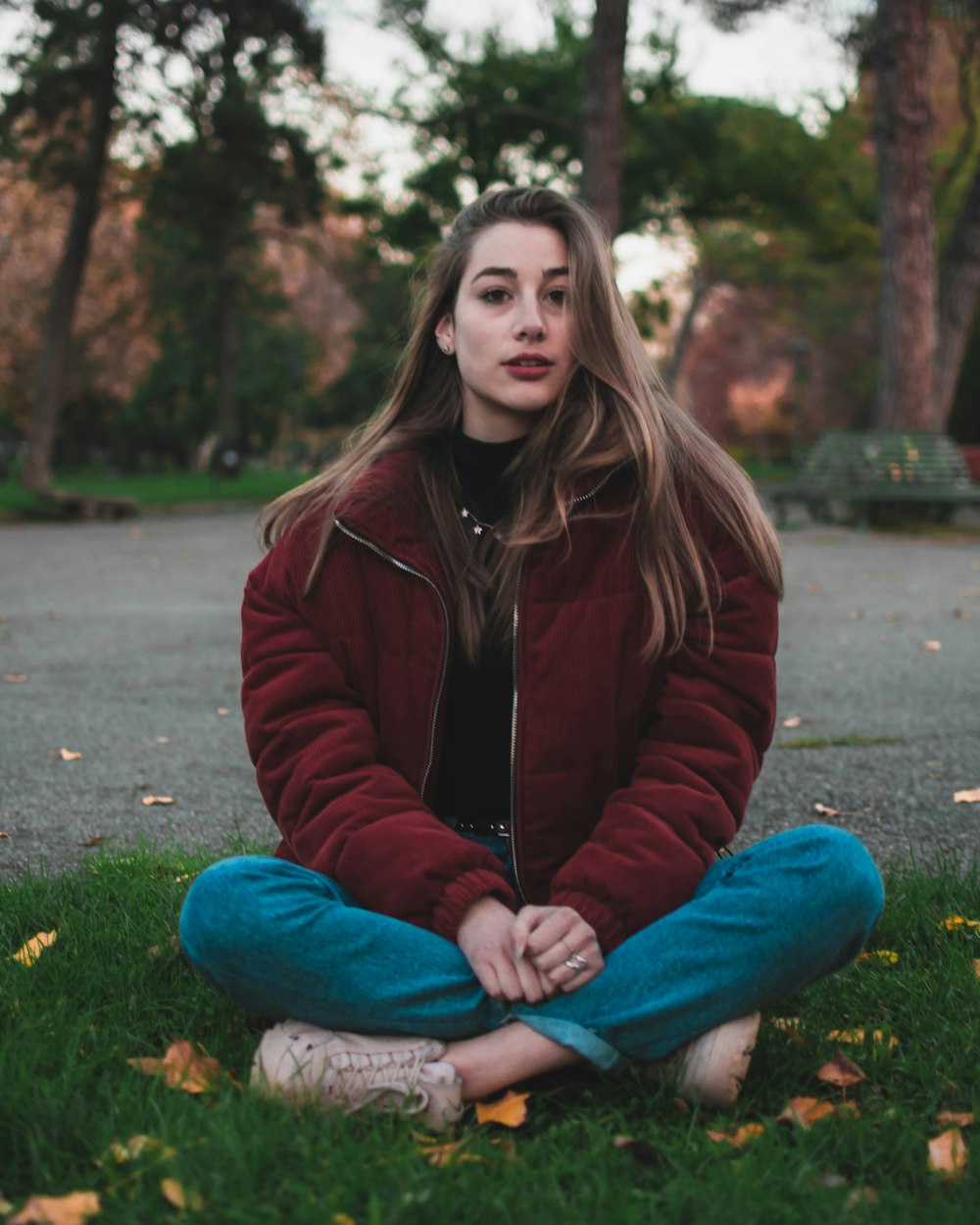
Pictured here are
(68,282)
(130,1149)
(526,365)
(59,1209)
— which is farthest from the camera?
(68,282)

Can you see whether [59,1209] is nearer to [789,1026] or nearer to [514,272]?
[789,1026]

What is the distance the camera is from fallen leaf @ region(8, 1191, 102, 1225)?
1830mm

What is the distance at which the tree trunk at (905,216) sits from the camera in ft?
49.2

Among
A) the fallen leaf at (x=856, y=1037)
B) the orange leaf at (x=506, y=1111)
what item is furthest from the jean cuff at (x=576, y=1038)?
the fallen leaf at (x=856, y=1037)

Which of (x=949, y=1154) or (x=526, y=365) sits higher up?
(x=526, y=365)

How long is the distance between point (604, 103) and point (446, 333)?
16.1 metres

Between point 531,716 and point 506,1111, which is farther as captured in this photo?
point 531,716

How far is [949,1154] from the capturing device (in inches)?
81.9

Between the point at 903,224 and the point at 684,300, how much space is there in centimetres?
3410

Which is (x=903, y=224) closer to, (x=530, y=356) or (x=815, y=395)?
(x=530, y=356)

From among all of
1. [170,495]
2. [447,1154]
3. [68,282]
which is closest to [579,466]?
[447,1154]

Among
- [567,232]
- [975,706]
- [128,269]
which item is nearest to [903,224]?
[975,706]

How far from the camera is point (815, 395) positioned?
4616cm

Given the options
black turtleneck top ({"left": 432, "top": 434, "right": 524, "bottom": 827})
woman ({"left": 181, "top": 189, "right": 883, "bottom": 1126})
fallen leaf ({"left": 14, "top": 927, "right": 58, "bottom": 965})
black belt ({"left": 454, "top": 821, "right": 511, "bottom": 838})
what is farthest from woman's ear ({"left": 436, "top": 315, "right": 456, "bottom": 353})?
fallen leaf ({"left": 14, "top": 927, "right": 58, "bottom": 965})
